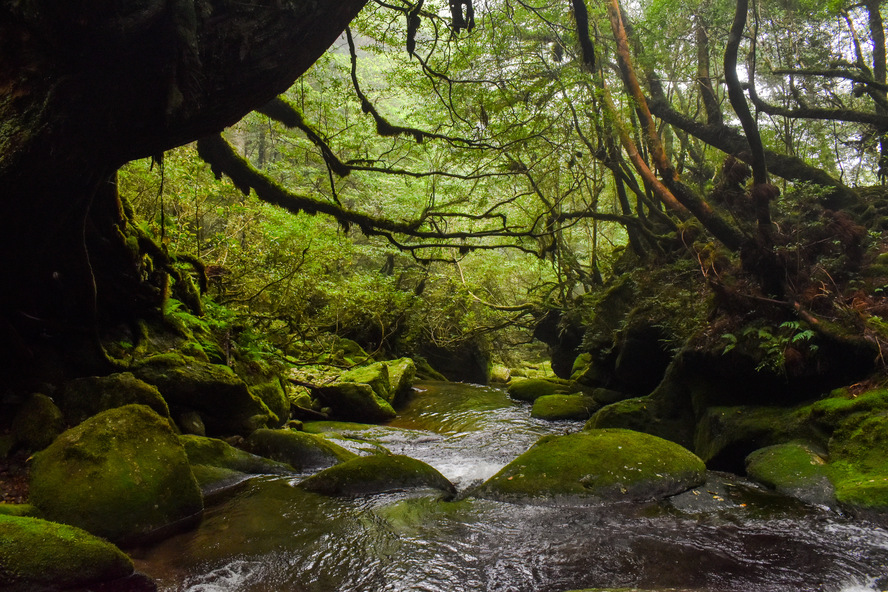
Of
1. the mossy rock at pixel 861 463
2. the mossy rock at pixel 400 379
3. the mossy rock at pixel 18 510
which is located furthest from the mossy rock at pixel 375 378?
the mossy rock at pixel 861 463

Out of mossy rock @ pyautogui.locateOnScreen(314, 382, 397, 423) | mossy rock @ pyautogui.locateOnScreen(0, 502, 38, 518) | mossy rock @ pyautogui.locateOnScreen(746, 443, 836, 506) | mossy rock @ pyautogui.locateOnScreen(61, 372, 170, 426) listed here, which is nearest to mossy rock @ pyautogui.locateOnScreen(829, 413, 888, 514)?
mossy rock @ pyautogui.locateOnScreen(746, 443, 836, 506)

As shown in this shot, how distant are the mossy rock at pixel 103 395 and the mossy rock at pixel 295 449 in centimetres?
152

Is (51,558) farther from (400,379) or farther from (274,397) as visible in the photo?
(400,379)

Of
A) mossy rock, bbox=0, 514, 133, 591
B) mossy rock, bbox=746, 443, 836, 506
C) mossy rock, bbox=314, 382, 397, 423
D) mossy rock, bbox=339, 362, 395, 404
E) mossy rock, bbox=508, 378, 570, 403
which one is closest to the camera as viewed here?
mossy rock, bbox=0, 514, 133, 591

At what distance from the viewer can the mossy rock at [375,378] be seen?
35.7ft

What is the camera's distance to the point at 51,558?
264 centimetres

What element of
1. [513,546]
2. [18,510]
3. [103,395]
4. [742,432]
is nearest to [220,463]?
[103,395]

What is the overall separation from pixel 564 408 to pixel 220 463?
6969mm

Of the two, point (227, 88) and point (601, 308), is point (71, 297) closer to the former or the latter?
point (227, 88)

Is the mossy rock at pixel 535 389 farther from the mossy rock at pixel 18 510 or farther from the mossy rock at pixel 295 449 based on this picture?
the mossy rock at pixel 18 510

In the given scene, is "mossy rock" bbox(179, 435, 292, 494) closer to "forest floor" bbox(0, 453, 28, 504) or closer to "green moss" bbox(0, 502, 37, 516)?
"forest floor" bbox(0, 453, 28, 504)

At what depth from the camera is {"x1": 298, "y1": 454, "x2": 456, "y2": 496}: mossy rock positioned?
507cm

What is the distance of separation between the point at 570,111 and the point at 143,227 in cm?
868

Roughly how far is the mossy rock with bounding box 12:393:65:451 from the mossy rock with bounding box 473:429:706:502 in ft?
13.5
